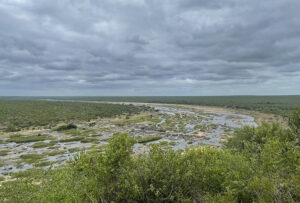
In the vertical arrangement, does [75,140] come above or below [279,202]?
below

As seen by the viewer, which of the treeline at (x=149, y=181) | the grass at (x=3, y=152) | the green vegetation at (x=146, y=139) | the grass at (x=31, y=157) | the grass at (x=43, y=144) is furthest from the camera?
the green vegetation at (x=146, y=139)

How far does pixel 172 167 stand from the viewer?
12039 mm

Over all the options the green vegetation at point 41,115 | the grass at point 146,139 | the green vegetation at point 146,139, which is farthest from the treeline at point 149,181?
the green vegetation at point 41,115

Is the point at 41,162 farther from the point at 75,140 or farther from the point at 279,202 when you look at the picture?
the point at 279,202

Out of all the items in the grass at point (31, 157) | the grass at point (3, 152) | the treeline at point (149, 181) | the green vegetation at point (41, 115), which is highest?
the treeline at point (149, 181)

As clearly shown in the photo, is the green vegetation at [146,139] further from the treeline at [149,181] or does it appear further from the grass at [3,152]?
the treeline at [149,181]

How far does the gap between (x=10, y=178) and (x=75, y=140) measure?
80.1 ft

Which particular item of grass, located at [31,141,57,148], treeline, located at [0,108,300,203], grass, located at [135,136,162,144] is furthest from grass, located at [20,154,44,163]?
treeline, located at [0,108,300,203]

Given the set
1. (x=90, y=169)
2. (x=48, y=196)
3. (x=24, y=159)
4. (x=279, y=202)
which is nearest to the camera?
(x=279, y=202)

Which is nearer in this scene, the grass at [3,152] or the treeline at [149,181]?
the treeline at [149,181]

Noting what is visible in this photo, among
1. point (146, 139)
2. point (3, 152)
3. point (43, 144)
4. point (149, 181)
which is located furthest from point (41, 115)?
point (149, 181)

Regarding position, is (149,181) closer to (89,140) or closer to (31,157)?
(31,157)

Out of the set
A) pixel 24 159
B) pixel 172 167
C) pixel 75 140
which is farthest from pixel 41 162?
pixel 172 167

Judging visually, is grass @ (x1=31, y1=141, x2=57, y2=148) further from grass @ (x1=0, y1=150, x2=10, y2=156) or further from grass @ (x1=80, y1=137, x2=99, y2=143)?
grass @ (x1=80, y1=137, x2=99, y2=143)
